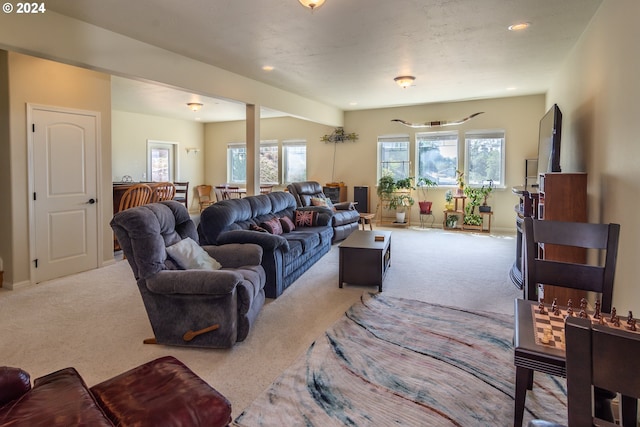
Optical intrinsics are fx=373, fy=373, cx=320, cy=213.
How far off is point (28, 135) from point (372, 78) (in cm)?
463

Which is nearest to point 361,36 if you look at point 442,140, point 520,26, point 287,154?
point 520,26

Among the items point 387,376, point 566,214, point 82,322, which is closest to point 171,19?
point 82,322

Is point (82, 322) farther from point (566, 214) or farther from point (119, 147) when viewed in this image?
point (119, 147)

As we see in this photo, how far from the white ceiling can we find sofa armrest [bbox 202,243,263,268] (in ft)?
7.04

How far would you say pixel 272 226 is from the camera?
478cm

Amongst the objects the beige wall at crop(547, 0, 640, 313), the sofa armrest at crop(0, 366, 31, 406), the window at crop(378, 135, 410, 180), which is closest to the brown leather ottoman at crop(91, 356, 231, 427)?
the sofa armrest at crop(0, 366, 31, 406)

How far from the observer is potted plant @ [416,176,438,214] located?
8.25 metres

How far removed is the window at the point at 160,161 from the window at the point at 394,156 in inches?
225

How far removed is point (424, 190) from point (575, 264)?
274 inches

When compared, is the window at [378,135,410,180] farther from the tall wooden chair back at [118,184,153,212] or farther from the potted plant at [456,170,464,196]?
the tall wooden chair back at [118,184,153,212]

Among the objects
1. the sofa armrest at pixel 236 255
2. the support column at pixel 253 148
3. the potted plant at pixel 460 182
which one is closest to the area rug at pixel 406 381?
the sofa armrest at pixel 236 255

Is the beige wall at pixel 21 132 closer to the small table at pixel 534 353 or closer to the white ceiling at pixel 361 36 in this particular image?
the white ceiling at pixel 361 36

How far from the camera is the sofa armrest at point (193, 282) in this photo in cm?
253

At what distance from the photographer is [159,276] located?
2.61 m
